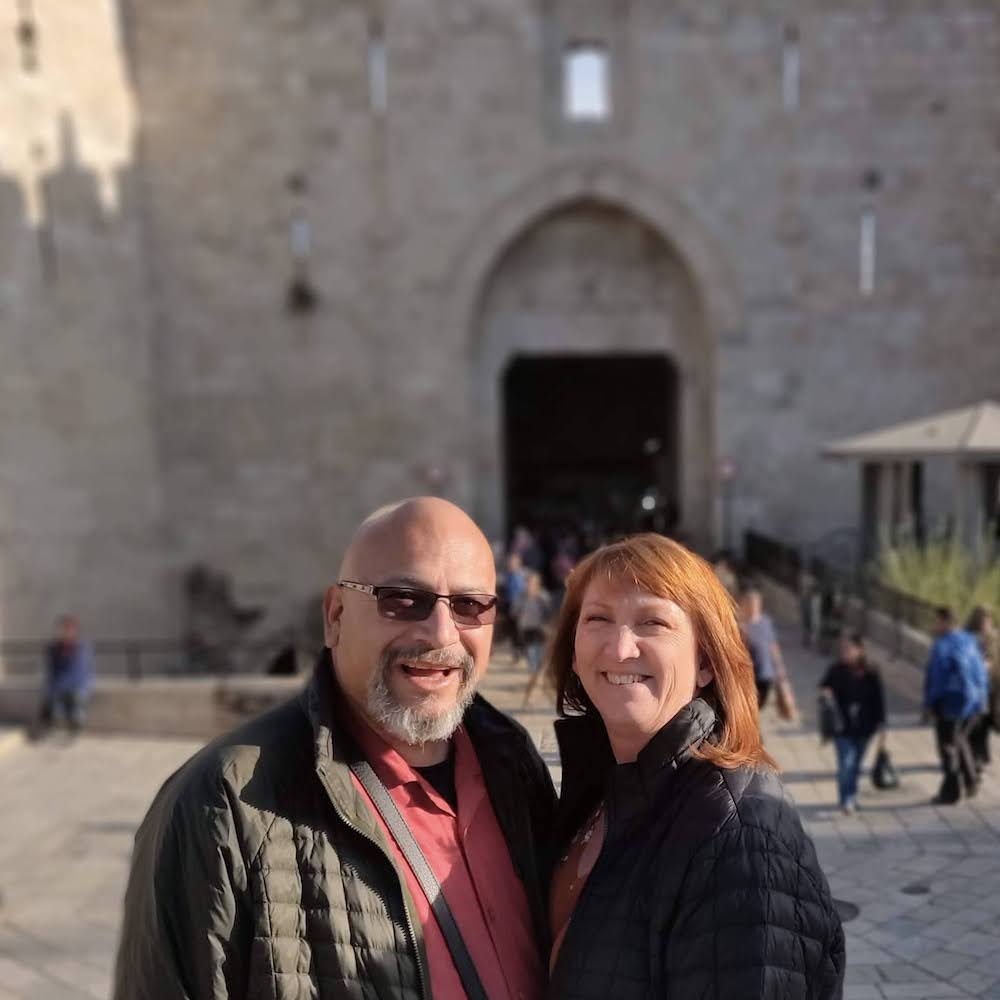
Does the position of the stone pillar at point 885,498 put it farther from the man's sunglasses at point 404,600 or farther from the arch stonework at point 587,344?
the man's sunglasses at point 404,600

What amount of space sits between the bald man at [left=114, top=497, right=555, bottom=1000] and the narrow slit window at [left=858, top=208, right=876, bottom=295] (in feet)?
55.4

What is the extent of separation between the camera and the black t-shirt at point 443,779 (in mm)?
1979

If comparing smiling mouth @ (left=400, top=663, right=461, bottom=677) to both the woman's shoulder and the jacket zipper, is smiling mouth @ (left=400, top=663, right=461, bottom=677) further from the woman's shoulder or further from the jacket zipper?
the woman's shoulder

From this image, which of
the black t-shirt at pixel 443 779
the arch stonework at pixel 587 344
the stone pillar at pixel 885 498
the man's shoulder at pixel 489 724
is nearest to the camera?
the black t-shirt at pixel 443 779

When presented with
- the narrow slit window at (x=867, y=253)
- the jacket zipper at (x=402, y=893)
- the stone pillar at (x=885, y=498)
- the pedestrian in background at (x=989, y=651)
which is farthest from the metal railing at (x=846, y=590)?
the jacket zipper at (x=402, y=893)

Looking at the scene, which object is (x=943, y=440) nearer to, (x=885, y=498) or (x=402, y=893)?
(x=885, y=498)

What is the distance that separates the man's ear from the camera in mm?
1987

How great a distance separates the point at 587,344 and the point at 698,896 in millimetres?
16621

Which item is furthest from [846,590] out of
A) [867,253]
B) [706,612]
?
[706,612]

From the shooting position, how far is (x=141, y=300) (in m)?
16.5

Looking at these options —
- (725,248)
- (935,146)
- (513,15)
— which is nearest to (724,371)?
(725,248)

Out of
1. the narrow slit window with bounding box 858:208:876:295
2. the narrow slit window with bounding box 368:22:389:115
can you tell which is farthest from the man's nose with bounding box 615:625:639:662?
the narrow slit window with bounding box 858:208:876:295

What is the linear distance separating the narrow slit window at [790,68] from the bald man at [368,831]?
17.1m

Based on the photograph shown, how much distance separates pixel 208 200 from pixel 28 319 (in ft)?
13.6
